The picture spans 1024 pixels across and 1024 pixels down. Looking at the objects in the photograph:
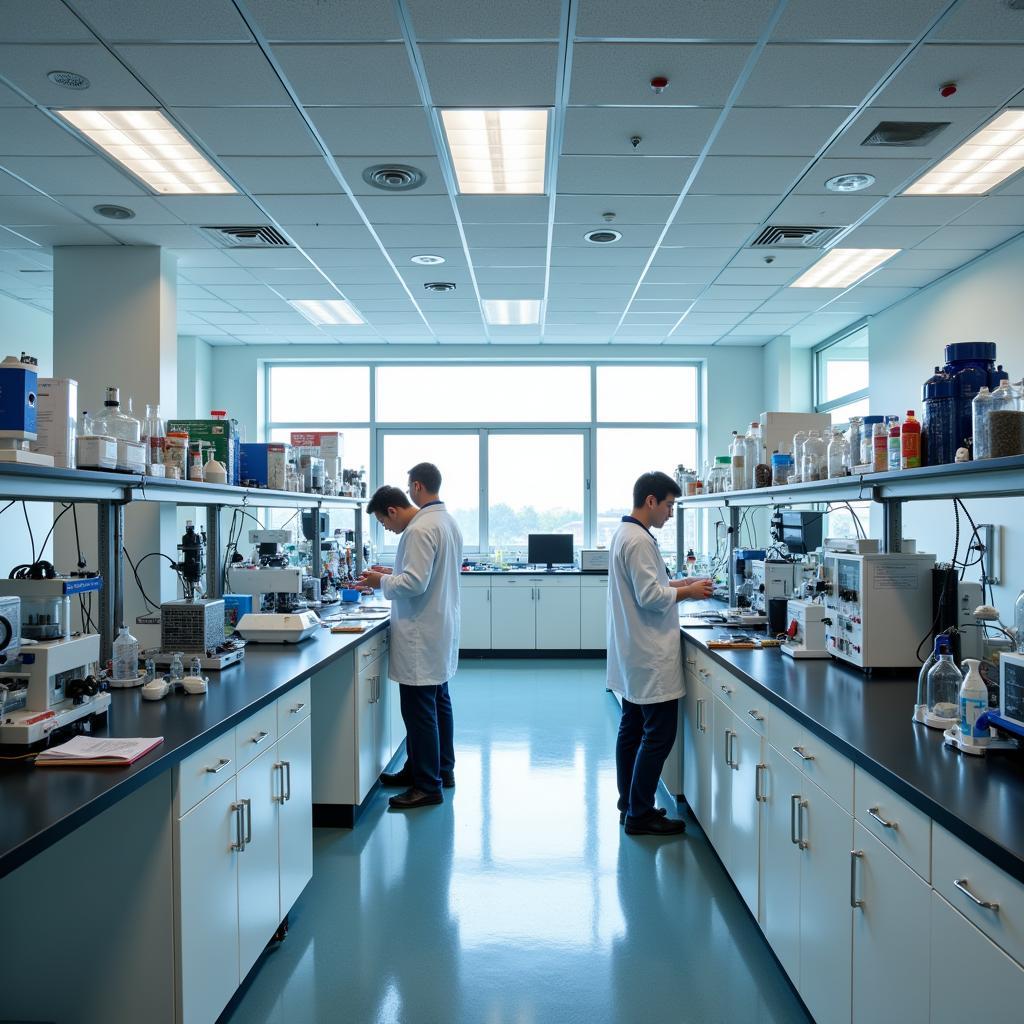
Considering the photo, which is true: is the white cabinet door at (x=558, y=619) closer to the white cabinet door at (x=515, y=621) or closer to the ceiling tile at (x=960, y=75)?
the white cabinet door at (x=515, y=621)

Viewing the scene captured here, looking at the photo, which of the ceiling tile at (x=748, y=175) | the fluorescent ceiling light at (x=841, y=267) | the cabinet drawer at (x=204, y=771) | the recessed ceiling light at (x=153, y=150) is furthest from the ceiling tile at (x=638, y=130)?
the cabinet drawer at (x=204, y=771)

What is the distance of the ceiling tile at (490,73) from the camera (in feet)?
8.91

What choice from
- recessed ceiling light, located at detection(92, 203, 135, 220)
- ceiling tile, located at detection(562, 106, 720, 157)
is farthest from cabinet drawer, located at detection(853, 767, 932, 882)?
recessed ceiling light, located at detection(92, 203, 135, 220)

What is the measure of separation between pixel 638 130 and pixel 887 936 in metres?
3.16

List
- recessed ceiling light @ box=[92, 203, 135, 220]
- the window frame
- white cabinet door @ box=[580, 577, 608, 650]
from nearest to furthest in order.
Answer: recessed ceiling light @ box=[92, 203, 135, 220], white cabinet door @ box=[580, 577, 608, 650], the window frame

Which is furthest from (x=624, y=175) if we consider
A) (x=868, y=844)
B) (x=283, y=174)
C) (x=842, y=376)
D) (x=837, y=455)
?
(x=842, y=376)

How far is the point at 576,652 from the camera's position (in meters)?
7.14

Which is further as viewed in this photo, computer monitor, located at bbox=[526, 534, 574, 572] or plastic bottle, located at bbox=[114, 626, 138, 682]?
computer monitor, located at bbox=[526, 534, 574, 572]

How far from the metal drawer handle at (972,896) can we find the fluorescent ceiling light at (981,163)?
11.0ft

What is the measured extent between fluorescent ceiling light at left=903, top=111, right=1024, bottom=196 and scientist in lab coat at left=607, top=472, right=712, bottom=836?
87.2 inches

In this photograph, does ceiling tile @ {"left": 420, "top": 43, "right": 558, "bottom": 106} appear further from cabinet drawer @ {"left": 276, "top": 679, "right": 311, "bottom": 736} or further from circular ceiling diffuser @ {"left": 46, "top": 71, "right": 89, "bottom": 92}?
cabinet drawer @ {"left": 276, "top": 679, "right": 311, "bottom": 736}

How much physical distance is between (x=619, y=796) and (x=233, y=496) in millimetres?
2235

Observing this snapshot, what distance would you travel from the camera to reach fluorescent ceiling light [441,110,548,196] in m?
3.25

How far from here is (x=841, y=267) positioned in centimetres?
518
